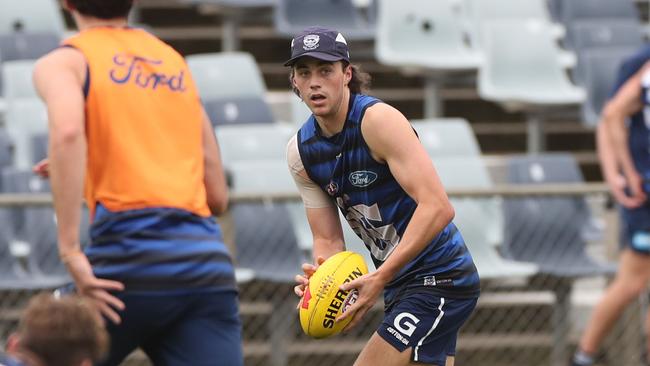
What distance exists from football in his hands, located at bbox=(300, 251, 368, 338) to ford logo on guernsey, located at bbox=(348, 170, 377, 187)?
10.8 inches

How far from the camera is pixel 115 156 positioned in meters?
4.45

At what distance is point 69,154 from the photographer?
427 cm

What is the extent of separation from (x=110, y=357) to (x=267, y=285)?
398 centimetres

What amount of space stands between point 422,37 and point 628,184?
11.8 ft

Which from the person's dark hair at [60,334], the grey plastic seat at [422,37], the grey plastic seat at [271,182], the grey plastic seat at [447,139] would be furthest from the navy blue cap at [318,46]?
the grey plastic seat at [422,37]

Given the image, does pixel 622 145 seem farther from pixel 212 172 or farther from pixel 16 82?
pixel 212 172

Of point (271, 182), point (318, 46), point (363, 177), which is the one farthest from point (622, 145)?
point (318, 46)

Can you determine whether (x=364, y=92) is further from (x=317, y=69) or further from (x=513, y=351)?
(x=513, y=351)

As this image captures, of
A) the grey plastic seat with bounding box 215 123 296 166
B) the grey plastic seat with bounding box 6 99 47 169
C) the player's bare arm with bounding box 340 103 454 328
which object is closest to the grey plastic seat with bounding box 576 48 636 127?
the grey plastic seat with bounding box 215 123 296 166

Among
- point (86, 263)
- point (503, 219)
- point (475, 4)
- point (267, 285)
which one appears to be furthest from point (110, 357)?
point (475, 4)

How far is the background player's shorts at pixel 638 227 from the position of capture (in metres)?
8.13

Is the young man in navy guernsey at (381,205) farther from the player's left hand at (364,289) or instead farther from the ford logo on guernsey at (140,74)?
the ford logo on guernsey at (140,74)

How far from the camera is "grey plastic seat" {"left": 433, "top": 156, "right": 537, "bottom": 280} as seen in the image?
28.0 feet

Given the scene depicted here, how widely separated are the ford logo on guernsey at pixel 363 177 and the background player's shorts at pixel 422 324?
48 cm
